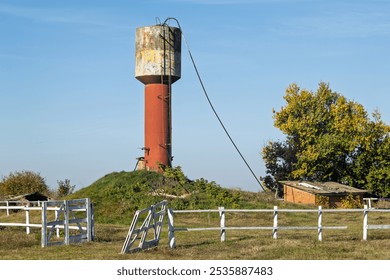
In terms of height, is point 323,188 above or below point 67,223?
above

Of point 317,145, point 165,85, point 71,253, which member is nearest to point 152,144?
point 165,85

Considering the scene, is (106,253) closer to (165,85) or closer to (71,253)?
(71,253)

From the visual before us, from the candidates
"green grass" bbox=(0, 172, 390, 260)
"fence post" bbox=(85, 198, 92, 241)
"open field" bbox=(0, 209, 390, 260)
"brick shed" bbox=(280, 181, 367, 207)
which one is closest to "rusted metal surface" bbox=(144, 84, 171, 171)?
"green grass" bbox=(0, 172, 390, 260)

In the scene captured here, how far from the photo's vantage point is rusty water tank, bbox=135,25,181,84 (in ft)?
170

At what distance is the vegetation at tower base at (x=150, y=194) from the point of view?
45938 mm

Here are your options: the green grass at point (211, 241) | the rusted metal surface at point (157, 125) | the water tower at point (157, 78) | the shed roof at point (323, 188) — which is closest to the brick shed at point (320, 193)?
the shed roof at point (323, 188)

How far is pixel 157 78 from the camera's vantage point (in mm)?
52219

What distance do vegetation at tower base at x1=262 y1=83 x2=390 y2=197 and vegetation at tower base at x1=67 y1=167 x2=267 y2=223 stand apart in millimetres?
22560

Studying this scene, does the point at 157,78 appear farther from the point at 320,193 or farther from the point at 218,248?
the point at 218,248

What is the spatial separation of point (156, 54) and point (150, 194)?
1048 cm

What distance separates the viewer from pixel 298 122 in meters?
77.3

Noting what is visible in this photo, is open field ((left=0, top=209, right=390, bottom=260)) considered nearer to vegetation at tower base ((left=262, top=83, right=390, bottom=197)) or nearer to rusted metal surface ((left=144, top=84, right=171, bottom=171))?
rusted metal surface ((left=144, top=84, right=171, bottom=171))

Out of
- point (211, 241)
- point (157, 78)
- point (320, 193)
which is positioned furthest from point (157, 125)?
point (211, 241)

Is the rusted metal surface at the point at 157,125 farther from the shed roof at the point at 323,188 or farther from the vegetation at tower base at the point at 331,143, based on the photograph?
the vegetation at tower base at the point at 331,143
